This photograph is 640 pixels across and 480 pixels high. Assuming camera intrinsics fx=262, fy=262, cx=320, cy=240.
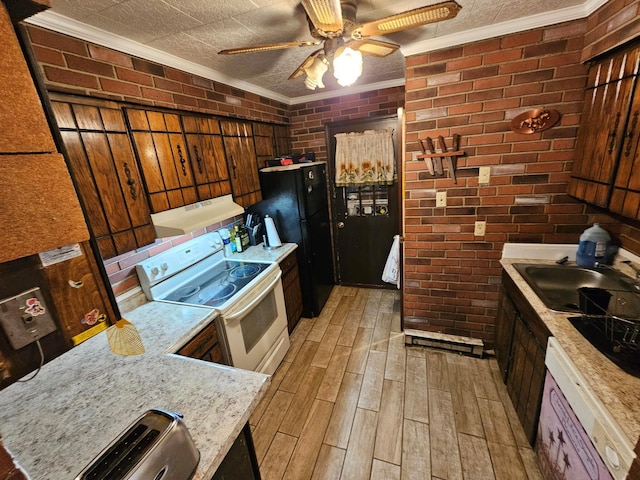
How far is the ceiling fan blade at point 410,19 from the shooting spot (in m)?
1.01

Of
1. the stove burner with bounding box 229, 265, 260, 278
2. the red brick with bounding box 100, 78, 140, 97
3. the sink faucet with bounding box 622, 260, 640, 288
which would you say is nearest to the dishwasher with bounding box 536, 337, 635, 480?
the sink faucet with bounding box 622, 260, 640, 288

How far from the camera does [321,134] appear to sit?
3197mm

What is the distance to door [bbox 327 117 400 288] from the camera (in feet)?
10.2

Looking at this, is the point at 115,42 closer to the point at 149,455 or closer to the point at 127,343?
the point at 127,343

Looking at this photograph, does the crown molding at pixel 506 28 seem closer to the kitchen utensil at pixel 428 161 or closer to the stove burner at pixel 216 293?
the kitchen utensil at pixel 428 161

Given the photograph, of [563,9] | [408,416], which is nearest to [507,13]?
[563,9]

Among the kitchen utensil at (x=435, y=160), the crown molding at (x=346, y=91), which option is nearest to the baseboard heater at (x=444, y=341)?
the kitchen utensil at (x=435, y=160)

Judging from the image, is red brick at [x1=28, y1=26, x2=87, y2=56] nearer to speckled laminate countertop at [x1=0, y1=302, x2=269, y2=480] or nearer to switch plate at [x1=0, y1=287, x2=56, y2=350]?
switch plate at [x1=0, y1=287, x2=56, y2=350]

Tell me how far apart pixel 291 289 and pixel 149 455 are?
1983 millimetres

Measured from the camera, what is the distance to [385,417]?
1783 millimetres

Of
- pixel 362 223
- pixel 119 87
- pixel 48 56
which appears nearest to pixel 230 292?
pixel 119 87

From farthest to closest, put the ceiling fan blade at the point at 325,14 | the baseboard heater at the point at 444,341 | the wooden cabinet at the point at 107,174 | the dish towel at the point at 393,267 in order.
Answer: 1. the dish towel at the point at 393,267
2. the baseboard heater at the point at 444,341
3. the wooden cabinet at the point at 107,174
4. the ceiling fan blade at the point at 325,14

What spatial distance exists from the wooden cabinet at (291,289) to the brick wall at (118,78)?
4.64ft

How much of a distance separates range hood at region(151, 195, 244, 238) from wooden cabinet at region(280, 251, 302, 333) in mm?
713
